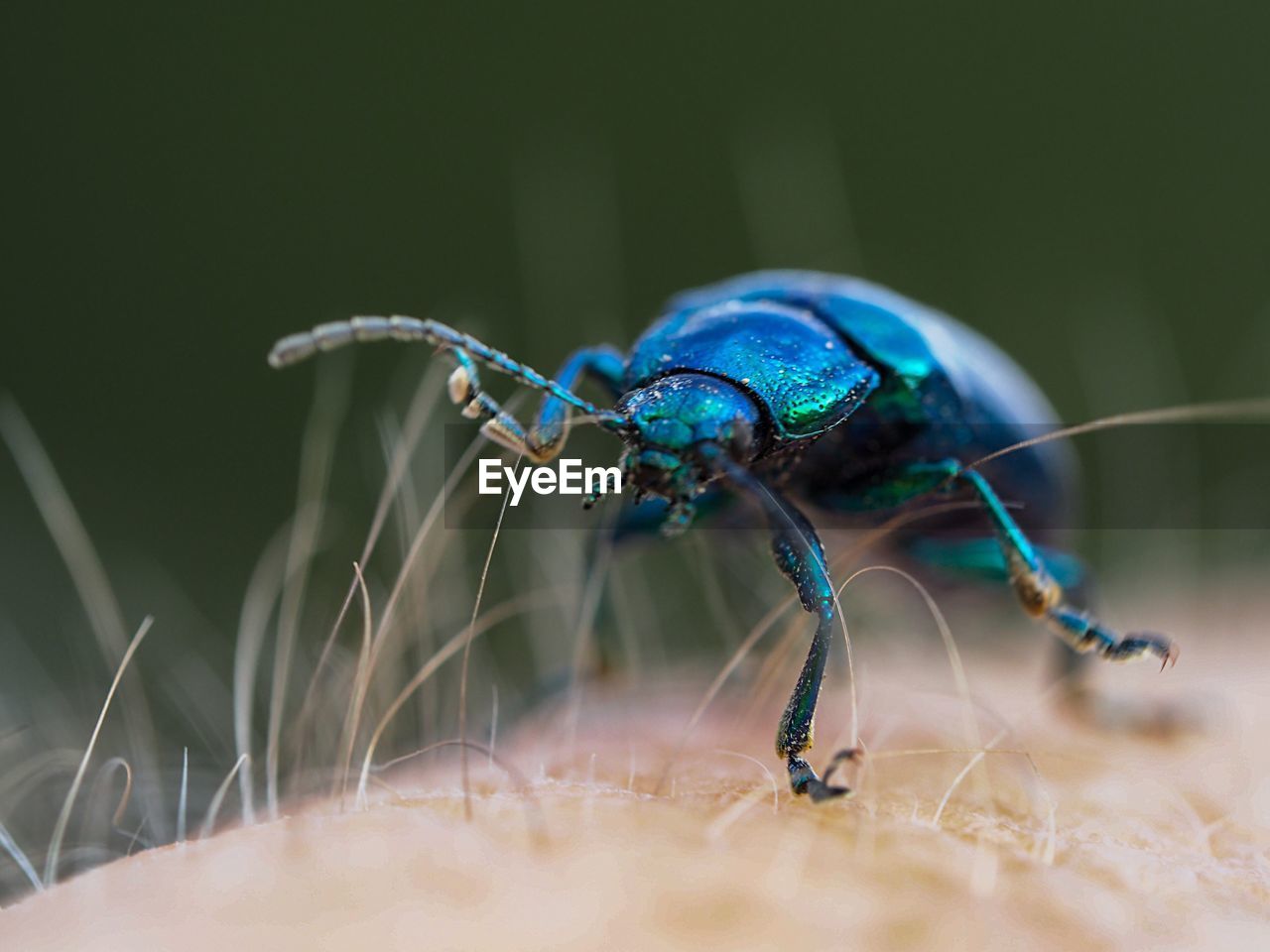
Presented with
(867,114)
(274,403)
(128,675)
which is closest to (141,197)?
(274,403)

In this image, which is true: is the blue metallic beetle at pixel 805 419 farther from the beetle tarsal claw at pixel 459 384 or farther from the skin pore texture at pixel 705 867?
the skin pore texture at pixel 705 867

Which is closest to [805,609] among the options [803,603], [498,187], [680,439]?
[803,603]

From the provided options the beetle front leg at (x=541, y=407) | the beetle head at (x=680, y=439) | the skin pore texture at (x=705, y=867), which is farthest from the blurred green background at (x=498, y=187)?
the skin pore texture at (x=705, y=867)

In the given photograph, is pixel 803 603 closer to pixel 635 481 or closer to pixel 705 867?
pixel 635 481

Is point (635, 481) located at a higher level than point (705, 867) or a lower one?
higher

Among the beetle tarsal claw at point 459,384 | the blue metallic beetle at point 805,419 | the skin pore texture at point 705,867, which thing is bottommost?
the skin pore texture at point 705,867

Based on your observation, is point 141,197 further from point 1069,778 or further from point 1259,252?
point 1259,252

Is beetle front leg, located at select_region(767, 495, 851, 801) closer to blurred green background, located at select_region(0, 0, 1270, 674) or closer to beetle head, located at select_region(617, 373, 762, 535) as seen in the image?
beetle head, located at select_region(617, 373, 762, 535)
